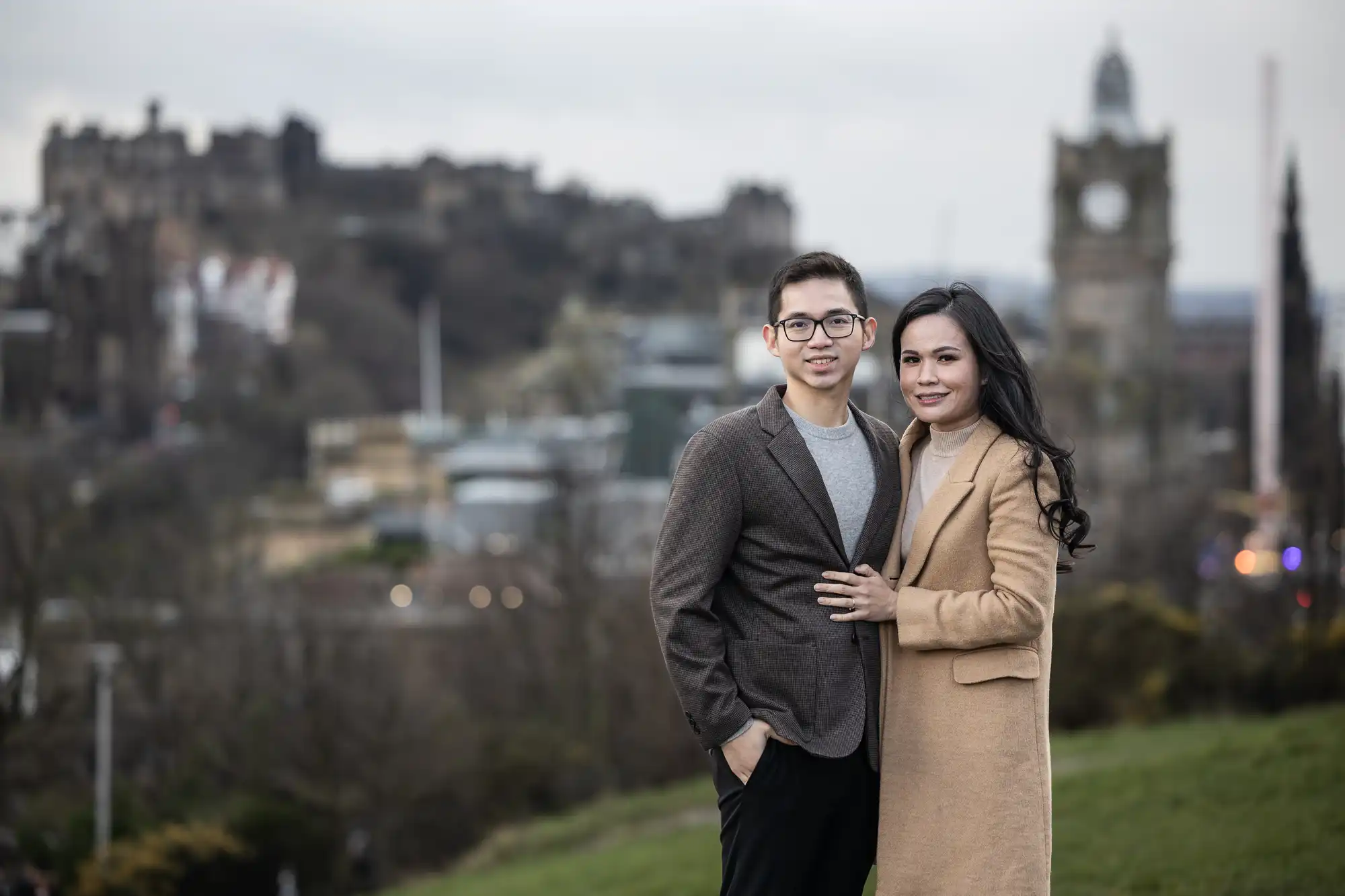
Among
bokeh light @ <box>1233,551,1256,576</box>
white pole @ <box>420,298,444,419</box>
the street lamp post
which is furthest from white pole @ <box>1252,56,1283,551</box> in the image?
white pole @ <box>420,298,444,419</box>

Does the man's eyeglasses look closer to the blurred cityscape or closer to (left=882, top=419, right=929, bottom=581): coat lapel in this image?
(left=882, top=419, right=929, bottom=581): coat lapel

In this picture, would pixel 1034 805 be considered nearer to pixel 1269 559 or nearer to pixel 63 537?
pixel 1269 559

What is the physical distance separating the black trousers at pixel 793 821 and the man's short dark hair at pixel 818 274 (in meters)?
1.03

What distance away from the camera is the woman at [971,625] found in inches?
161

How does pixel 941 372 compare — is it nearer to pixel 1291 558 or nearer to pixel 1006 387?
pixel 1006 387

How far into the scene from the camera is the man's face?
4.23 meters

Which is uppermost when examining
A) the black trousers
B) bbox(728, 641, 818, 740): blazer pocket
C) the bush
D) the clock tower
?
the clock tower

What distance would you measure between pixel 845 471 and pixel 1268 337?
36492 millimetres

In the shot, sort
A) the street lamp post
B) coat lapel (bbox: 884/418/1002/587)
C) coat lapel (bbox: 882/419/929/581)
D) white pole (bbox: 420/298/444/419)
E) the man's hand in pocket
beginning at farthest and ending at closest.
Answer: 1. white pole (bbox: 420/298/444/419)
2. the street lamp post
3. coat lapel (bbox: 882/419/929/581)
4. coat lapel (bbox: 884/418/1002/587)
5. the man's hand in pocket

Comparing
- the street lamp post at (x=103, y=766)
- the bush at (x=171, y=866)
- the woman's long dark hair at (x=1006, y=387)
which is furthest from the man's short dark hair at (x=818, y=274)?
the street lamp post at (x=103, y=766)

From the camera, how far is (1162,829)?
8.46 m

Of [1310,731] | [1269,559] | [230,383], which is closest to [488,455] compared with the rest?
[230,383]

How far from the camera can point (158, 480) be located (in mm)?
54094

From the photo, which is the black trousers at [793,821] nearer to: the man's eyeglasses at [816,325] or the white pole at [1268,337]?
the man's eyeglasses at [816,325]
